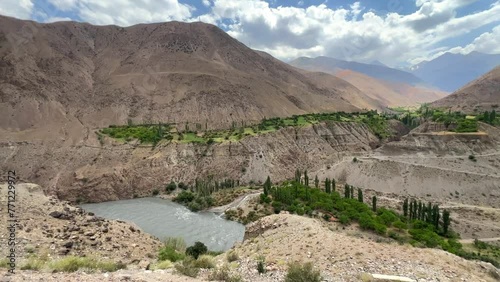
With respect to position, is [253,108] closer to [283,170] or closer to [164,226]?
[283,170]

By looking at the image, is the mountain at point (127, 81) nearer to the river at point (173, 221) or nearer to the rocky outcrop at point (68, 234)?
the river at point (173, 221)

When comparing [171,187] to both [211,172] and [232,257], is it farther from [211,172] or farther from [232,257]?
[232,257]

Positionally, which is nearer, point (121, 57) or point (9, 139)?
point (9, 139)

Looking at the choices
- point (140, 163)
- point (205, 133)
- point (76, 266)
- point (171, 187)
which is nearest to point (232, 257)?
point (76, 266)

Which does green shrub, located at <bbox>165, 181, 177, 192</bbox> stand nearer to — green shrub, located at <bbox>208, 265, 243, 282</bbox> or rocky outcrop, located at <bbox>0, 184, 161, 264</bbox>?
rocky outcrop, located at <bbox>0, 184, 161, 264</bbox>

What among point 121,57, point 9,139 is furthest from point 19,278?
point 121,57

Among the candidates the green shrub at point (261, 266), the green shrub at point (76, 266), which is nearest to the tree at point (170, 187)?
the green shrub at point (76, 266)

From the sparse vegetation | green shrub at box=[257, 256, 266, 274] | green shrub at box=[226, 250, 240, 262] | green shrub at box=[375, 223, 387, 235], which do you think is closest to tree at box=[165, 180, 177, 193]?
the sparse vegetation
